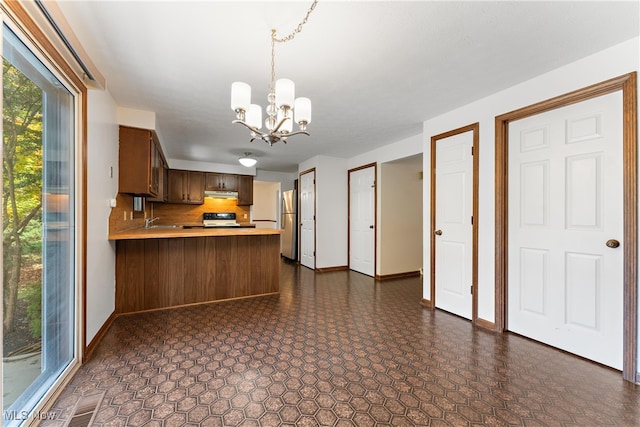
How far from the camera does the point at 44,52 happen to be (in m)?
1.47

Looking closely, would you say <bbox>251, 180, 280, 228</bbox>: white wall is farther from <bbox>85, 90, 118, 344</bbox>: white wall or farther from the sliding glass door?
the sliding glass door

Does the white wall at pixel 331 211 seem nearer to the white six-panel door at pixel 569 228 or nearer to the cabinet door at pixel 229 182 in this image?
the cabinet door at pixel 229 182

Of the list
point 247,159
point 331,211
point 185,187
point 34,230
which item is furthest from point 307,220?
point 34,230

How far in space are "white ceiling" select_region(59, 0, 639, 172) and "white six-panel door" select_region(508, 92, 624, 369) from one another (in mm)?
531

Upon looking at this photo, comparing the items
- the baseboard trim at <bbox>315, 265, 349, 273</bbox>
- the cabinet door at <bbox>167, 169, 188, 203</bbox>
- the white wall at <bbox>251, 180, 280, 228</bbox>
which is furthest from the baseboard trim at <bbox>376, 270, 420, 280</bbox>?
the white wall at <bbox>251, 180, 280, 228</bbox>

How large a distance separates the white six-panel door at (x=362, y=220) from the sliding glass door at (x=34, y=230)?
4045 millimetres

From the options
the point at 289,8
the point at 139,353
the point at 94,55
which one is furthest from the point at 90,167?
the point at 289,8

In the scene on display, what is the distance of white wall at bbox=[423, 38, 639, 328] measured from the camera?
1.91m

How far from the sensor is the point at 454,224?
303 centimetres

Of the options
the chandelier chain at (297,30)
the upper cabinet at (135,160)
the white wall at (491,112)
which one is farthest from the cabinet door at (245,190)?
the chandelier chain at (297,30)

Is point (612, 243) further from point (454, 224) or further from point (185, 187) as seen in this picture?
point (185, 187)

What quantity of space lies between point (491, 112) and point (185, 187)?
563 cm

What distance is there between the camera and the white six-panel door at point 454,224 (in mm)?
2877

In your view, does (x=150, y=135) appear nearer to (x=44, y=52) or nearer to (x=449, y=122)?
(x=44, y=52)
